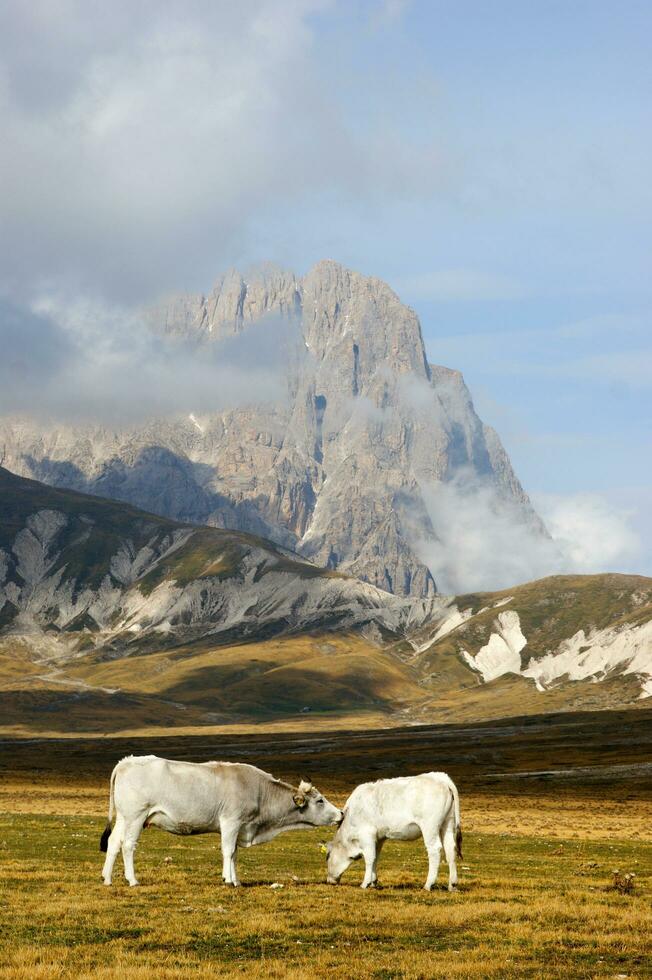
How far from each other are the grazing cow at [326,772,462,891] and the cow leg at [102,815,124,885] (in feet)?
20.4

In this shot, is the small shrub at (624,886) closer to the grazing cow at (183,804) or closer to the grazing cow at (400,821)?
the grazing cow at (400,821)

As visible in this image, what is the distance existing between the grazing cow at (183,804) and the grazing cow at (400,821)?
8.23 ft

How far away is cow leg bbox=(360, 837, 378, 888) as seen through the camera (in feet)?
97.0

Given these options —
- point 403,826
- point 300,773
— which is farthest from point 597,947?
point 300,773

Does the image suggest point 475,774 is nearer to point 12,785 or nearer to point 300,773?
point 300,773

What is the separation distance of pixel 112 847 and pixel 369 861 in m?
7.38

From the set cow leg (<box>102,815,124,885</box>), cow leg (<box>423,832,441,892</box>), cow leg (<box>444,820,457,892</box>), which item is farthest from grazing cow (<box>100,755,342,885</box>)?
cow leg (<box>444,820,457,892</box>)

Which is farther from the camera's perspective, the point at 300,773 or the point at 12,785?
the point at 300,773

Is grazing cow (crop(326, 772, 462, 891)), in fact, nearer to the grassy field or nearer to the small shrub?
the grassy field

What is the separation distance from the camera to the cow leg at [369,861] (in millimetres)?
29578

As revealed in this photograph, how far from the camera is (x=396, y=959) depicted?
776 inches

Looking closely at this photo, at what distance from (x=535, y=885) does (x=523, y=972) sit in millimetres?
13781

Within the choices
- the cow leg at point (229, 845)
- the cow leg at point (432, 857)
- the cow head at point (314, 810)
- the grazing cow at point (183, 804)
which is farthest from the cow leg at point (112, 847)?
the cow leg at point (432, 857)

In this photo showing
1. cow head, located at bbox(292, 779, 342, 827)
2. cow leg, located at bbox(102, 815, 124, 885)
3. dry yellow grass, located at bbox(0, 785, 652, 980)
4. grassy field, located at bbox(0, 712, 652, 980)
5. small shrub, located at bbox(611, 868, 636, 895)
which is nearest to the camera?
dry yellow grass, located at bbox(0, 785, 652, 980)
